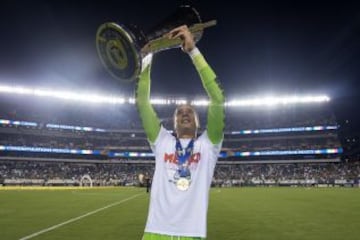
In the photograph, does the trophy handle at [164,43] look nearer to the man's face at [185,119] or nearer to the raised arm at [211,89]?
the raised arm at [211,89]

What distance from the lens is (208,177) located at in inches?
157

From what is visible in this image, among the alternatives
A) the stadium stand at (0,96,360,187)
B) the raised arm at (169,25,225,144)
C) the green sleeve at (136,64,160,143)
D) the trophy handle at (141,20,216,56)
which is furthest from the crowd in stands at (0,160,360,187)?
the raised arm at (169,25,225,144)

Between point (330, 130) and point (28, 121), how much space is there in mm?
72457

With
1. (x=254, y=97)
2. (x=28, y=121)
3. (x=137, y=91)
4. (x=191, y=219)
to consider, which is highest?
(x=254, y=97)

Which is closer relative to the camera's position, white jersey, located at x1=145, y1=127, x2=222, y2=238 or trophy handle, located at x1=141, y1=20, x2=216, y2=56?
white jersey, located at x1=145, y1=127, x2=222, y2=238

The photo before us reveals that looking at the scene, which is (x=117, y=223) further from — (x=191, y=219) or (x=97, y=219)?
(x=191, y=219)

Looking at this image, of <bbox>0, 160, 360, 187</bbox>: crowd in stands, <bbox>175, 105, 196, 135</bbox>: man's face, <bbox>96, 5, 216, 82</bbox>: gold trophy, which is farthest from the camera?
<bbox>0, 160, 360, 187</bbox>: crowd in stands

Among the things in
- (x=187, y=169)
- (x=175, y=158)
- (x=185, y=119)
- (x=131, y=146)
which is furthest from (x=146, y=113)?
(x=131, y=146)

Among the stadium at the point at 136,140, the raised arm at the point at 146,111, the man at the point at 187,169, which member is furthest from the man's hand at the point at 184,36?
the stadium at the point at 136,140

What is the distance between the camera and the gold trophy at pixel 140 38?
13.1ft

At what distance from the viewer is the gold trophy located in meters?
4.00

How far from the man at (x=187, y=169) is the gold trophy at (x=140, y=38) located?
226 mm

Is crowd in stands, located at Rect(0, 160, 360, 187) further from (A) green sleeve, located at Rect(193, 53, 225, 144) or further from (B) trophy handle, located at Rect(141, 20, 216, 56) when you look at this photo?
(A) green sleeve, located at Rect(193, 53, 225, 144)

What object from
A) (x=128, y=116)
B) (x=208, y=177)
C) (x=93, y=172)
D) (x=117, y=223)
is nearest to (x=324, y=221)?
(x=117, y=223)
